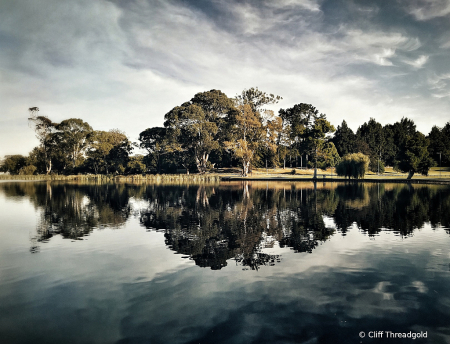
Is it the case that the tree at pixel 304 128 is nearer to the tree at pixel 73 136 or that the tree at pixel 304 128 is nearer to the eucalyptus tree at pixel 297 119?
the eucalyptus tree at pixel 297 119

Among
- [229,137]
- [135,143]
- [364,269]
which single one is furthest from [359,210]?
[135,143]

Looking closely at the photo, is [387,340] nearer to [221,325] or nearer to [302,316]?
[302,316]

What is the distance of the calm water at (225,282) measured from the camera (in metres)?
6.65

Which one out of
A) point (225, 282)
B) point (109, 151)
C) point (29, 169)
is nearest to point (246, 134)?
point (109, 151)

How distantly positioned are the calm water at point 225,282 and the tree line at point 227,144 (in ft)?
178

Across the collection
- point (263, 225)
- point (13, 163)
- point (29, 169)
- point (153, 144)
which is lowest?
point (263, 225)

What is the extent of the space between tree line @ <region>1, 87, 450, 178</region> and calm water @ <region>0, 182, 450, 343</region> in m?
54.1

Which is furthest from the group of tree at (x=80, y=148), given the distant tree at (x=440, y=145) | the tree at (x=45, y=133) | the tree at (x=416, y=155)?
the distant tree at (x=440, y=145)

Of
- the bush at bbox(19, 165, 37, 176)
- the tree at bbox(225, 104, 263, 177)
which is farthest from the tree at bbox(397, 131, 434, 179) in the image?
the bush at bbox(19, 165, 37, 176)

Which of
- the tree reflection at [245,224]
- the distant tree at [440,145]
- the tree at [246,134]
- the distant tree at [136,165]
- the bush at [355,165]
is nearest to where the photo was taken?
the tree reflection at [245,224]

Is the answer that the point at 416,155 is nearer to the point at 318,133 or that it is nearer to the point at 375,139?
the point at 318,133

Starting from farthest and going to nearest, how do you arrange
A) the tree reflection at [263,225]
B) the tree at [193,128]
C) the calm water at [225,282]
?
the tree at [193,128] < the tree reflection at [263,225] < the calm water at [225,282]

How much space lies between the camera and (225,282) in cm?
924

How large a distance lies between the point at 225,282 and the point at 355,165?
60.4 m
